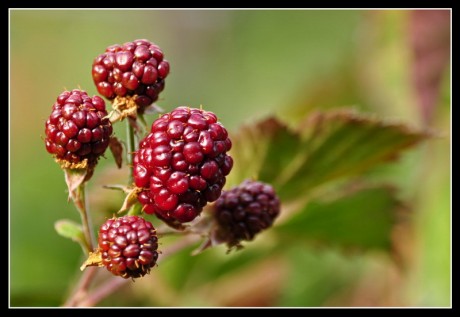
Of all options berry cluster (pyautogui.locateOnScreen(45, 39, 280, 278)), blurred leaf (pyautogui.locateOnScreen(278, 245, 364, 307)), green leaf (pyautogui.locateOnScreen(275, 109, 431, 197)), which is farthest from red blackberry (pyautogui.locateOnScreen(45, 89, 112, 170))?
blurred leaf (pyautogui.locateOnScreen(278, 245, 364, 307))

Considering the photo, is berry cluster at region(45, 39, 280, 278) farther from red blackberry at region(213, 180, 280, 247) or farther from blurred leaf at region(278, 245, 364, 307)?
blurred leaf at region(278, 245, 364, 307)

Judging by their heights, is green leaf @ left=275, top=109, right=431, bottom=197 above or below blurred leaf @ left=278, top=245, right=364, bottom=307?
above

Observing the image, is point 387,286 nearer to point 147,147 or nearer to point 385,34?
point 385,34

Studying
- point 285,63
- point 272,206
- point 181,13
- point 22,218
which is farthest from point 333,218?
point 181,13

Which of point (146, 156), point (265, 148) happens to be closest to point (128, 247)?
point (146, 156)

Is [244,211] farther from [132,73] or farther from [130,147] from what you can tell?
[132,73]

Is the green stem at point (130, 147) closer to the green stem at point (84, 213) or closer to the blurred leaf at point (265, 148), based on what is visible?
A: the green stem at point (84, 213)
